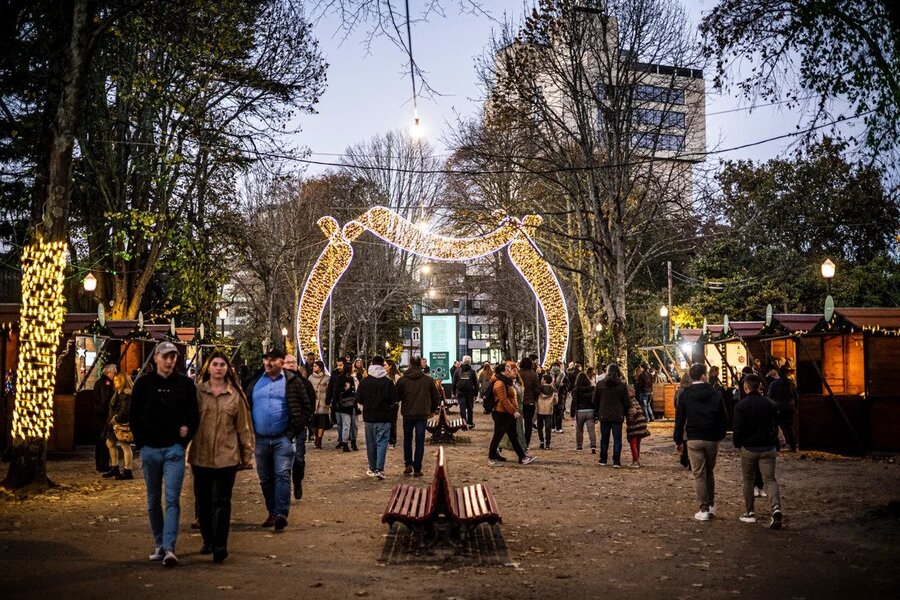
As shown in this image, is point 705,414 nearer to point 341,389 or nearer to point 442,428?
point 341,389

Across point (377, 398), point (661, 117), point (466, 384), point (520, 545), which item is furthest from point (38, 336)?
point (661, 117)

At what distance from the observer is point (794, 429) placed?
62.2ft

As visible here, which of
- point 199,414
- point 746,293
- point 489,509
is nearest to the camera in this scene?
point 199,414

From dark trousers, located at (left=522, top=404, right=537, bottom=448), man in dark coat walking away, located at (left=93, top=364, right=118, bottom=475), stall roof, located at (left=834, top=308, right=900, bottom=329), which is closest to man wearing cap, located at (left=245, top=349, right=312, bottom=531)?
man in dark coat walking away, located at (left=93, top=364, right=118, bottom=475)

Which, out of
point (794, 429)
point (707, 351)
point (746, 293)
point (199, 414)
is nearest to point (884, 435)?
point (794, 429)

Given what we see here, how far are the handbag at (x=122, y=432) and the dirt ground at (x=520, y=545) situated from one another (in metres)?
0.70

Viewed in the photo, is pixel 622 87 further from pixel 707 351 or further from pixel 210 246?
pixel 210 246

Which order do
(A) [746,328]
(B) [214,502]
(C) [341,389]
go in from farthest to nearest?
(A) [746,328], (C) [341,389], (B) [214,502]

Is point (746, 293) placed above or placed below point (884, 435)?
above

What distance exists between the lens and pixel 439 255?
27.2 m

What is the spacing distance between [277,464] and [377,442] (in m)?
4.91

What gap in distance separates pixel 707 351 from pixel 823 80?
60.2 feet

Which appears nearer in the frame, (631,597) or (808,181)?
(631,597)

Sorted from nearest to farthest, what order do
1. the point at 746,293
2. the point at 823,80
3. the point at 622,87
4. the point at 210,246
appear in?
the point at 823,80
the point at 210,246
the point at 622,87
the point at 746,293
